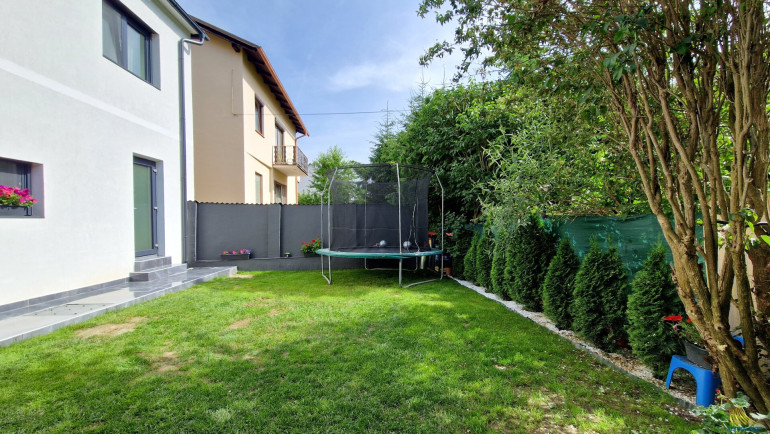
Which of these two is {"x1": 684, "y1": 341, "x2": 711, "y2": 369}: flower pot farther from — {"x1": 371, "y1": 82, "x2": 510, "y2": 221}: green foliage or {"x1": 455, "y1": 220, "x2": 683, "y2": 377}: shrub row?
{"x1": 371, "y1": 82, "x2": 510, "y2": 221}: green foliage

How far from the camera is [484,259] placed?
5551 mm

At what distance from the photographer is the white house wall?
11.9ft

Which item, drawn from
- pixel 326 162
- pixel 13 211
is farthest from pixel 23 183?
pixel 326 162

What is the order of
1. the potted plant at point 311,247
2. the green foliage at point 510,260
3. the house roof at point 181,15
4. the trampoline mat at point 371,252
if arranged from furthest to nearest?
the potted plant at point 311,247
the house roof at point 181,15
the trampoline mat at point 371,252
the green foliage at point 510,260

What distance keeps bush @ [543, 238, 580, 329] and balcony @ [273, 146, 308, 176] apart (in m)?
11.0

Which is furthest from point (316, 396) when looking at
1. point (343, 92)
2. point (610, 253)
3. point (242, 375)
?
point (343, 92)

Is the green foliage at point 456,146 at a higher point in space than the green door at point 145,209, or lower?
higher

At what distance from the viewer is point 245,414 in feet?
6.18

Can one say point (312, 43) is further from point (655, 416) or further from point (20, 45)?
point (655, 416)

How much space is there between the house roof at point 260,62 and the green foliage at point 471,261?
8.17 m

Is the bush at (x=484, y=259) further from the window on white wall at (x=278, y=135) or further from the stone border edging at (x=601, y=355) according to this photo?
the window on white wall at (x=278, y=135)

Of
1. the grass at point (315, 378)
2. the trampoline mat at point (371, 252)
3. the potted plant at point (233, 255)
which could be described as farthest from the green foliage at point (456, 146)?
the potted plant at point (233, 255)

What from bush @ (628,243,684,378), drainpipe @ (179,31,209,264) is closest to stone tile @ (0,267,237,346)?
drainpipe @ (179,31,209,264)

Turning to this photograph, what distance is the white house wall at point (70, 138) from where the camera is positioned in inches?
143
